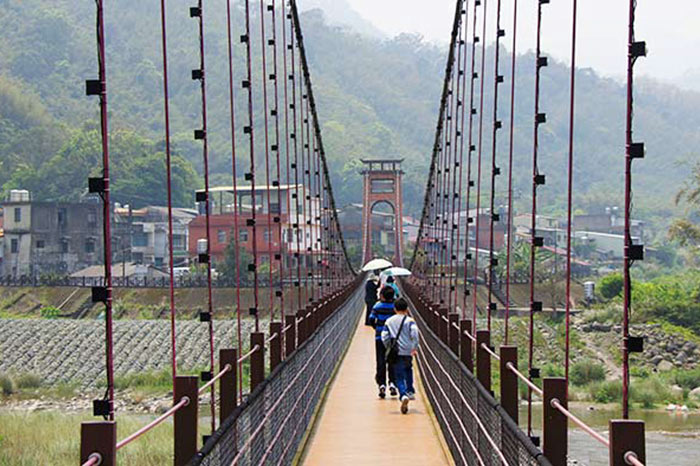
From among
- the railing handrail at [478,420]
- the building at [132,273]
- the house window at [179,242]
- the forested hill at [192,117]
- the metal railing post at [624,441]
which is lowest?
the building at [132,273]

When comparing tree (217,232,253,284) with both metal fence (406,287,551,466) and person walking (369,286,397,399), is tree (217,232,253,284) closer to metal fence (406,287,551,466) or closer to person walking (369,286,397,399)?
person walking (369,286,397,399)

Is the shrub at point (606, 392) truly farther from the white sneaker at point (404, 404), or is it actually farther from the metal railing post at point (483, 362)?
the metal railing post at point (483, 362)

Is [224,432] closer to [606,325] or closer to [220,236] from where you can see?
[606,325]

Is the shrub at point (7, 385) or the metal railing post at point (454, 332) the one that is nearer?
the metal railing post at point (454, 332)

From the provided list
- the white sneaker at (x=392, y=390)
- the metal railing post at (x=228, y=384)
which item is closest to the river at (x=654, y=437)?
the white sneaker at (x=392, y=390)

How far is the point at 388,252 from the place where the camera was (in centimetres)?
8281

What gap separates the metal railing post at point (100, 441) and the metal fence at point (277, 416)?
70 centimetres

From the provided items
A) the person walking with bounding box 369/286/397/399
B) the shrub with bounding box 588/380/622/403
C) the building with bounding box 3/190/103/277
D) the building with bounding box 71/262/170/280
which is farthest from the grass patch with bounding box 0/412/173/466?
the building with bounding box 3/190/103/277

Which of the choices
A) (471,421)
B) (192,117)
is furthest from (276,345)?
(192,117)

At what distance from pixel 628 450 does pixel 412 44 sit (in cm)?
19587

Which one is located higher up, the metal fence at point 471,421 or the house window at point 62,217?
the house window at point 62,217

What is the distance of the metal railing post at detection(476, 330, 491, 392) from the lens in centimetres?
783

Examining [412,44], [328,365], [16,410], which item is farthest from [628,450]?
[412,44]

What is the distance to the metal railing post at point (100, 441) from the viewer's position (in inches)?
139
